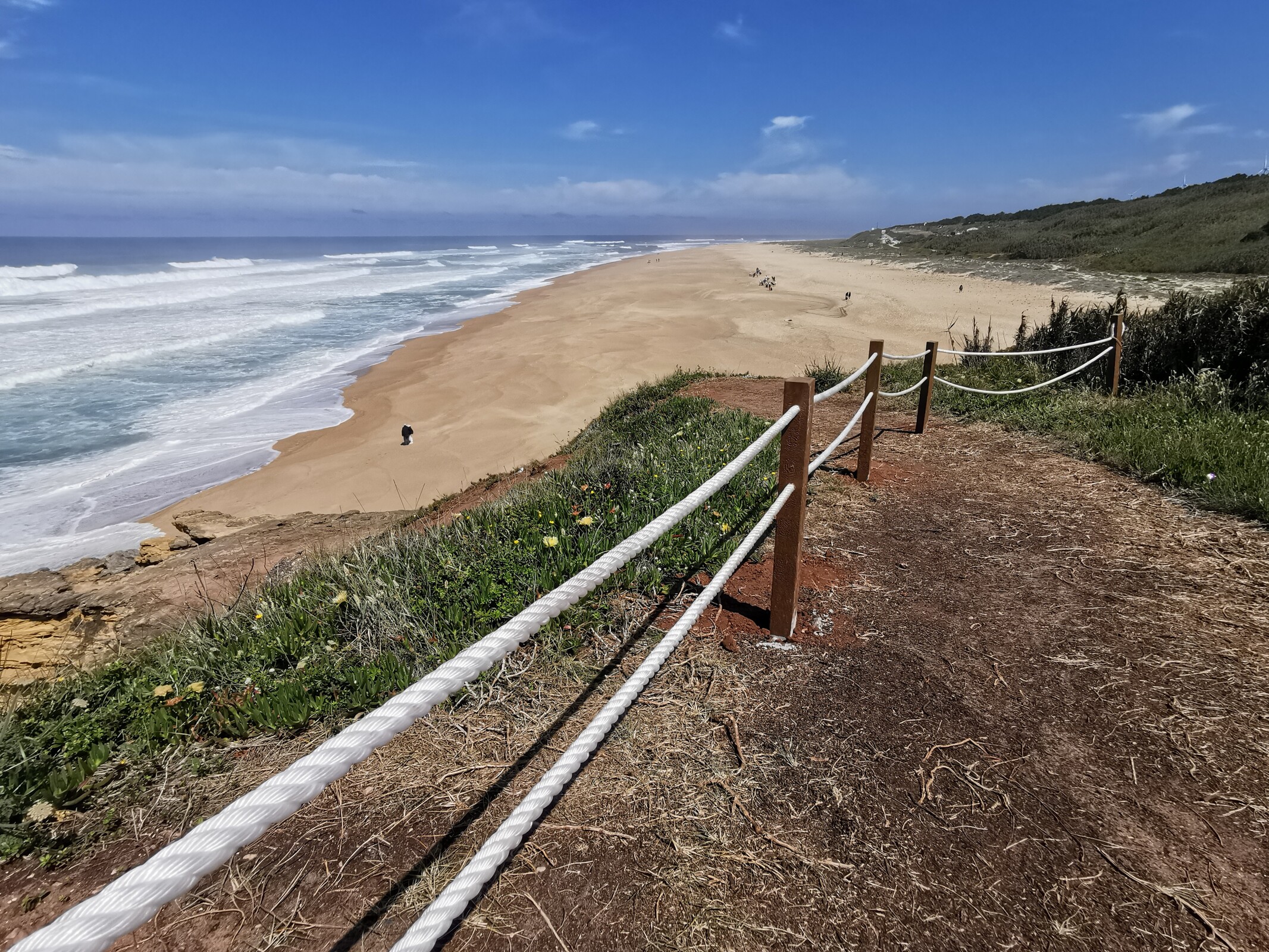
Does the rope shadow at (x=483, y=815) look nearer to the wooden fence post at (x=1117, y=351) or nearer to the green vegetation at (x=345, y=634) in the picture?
the green vegetation at (x=345, y=634)

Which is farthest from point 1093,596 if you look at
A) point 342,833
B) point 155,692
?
point 155,692

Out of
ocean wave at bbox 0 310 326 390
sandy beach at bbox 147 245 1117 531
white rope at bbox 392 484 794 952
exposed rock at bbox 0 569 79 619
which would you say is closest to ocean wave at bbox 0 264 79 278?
ocean wave at bbox 0 310 326 390

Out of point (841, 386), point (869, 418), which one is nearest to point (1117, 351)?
point (869, 418)

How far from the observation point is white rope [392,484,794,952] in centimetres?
127

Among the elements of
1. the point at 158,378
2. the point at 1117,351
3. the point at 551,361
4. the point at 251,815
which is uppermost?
the point at 251,815

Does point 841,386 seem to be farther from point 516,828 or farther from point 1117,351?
point 1117,351

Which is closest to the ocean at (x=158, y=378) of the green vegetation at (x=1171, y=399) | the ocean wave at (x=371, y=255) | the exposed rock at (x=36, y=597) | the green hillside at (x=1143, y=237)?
the exposed rock at (x=36, y=597)

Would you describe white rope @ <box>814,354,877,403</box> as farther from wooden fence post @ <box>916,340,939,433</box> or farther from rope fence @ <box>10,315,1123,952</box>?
wooden fence post @ <box>916,340,939,433</box>

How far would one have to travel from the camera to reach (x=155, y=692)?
9.19ft

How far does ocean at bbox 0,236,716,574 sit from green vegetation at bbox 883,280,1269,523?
10770mm

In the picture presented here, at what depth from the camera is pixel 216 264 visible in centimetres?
5869

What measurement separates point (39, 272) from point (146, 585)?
206ft

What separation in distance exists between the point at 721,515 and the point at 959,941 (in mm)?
2759

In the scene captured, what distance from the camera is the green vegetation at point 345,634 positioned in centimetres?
255
